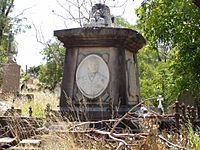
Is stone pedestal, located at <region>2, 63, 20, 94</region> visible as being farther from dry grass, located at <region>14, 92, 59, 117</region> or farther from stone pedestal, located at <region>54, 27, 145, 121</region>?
stone pedestal, located at <region>54, 27, 145, 121</region>

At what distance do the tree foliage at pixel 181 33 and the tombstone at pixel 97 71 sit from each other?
2.00 meters

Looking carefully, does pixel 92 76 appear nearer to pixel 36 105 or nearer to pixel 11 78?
pixel 36 105

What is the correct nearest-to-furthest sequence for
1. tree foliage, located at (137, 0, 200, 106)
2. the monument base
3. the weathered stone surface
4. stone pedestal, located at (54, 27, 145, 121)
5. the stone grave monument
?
the monument base
stone pedestal, located at (54, 27, 145, 121)
the weathered stone surface
tree foliage, located at (137, 0, 200, 106)
the stone grave monument

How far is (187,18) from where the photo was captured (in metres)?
9.49

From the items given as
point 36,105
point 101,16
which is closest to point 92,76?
point 101,16

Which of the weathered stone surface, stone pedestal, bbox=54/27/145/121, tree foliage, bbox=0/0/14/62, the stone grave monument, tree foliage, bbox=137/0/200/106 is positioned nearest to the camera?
stone pedestal, bbox=54/27/145/121

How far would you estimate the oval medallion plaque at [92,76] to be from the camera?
24.1 feet

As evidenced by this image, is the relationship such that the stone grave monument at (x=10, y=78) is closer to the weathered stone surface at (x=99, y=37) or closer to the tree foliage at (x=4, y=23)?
the tree foliage at (x=4, y=23)

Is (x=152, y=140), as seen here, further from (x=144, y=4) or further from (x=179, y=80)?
(x=144, y=4)

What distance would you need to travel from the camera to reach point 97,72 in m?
7.39

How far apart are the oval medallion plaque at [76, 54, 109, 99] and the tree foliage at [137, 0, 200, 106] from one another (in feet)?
8.96

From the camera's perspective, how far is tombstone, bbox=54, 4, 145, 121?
7.23 meters

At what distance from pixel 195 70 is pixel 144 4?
246 cm

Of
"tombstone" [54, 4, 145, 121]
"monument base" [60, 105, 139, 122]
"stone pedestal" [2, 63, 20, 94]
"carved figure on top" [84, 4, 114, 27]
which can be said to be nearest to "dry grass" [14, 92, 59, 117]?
"tombstone" [54, 4, 145, 121]
